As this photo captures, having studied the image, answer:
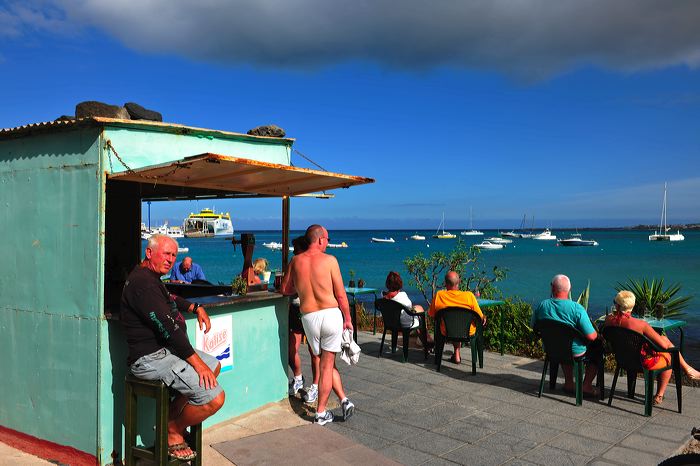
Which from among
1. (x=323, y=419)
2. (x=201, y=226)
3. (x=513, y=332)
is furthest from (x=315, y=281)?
(x=201, y=226)

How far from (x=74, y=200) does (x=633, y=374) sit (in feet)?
17.8

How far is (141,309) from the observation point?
3559 mm

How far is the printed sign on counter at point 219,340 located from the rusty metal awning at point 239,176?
1.21 metres

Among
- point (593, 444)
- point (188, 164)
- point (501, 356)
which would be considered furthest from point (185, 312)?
point (501, 356)

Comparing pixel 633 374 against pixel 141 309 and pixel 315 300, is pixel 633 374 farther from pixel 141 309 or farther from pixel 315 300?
pixel 141 309

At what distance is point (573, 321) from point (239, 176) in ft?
11.5

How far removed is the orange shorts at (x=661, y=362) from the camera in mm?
5309

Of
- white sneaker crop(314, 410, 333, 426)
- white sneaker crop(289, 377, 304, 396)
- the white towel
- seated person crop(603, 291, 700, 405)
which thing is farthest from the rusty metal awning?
seated person crop(603, 291, 700, 405)

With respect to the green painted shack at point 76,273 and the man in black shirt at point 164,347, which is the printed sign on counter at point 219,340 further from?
the man in black shirt at point 164,347

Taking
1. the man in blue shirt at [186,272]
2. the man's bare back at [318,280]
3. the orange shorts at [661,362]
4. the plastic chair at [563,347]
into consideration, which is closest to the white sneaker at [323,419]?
the man's bare back at [318,280]

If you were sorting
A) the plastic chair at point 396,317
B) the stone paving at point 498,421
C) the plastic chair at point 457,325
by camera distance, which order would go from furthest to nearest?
the plastic chair at point 396,317, the plastic chair at point 457,325, the stone paving at point 498,421

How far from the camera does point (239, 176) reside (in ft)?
16.0

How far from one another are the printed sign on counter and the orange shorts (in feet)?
12.4

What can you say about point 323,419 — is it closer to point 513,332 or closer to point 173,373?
point 173,373
